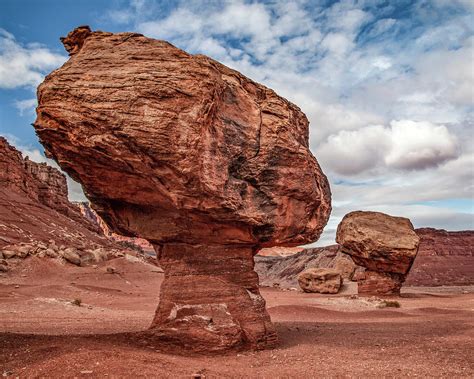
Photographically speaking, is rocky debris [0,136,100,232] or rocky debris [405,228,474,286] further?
rocky debris [405,228,474,286]

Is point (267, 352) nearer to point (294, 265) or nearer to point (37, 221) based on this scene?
point (37, 221)

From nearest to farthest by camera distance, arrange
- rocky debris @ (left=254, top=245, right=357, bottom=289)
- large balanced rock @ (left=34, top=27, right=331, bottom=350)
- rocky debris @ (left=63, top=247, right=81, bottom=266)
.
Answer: large balanced rock @ (left=34, top=27, right=331, bottom=350)
rocky debris @ (left=63, top=247, right=81, bottom=266)
rocky debris @ (left=254, top=245, right=357, bottom=289)

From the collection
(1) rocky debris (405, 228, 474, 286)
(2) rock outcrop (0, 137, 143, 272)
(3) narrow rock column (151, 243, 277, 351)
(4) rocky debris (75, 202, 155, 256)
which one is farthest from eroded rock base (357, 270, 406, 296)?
(4) rocky debris (75, 202, 155, 256)

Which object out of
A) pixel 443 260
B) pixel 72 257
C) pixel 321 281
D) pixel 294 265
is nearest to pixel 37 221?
pixel 72 257

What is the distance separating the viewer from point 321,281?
1257 inches

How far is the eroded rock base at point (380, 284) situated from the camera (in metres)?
25.5

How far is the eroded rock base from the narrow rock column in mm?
17702

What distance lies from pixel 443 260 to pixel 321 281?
1575 inches

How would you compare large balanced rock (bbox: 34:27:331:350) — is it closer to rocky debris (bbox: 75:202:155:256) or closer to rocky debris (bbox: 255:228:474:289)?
rocky debris (bbox: 255:228:474:289)

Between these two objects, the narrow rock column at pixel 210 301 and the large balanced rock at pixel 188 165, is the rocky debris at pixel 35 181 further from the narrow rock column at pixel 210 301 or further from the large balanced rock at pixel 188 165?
the narrow rock column at pixel 210 301

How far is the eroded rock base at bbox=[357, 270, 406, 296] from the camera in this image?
2555cm

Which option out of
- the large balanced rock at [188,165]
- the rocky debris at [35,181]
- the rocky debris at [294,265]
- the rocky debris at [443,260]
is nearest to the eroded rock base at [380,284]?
the large balanced rock at [188,165]

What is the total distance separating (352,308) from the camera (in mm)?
20625

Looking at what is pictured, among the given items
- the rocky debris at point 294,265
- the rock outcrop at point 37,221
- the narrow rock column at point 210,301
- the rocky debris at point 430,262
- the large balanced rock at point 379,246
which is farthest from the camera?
the rocky debris at point 294,265
